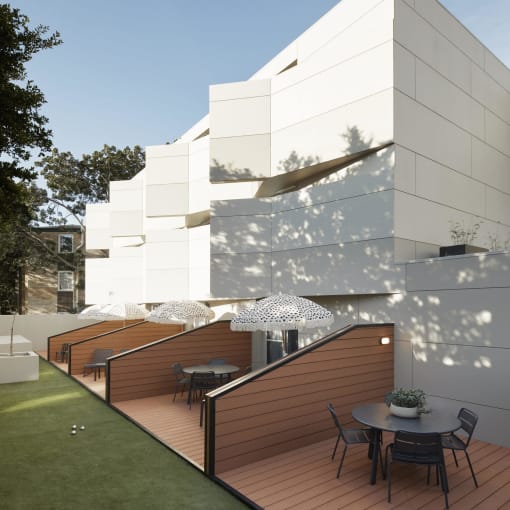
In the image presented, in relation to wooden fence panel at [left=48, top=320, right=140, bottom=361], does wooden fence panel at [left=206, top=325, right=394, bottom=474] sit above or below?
above

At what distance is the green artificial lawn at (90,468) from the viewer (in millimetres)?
5125

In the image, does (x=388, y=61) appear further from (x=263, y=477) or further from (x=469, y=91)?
(x=263, y=477)

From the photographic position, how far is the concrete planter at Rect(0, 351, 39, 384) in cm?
1278

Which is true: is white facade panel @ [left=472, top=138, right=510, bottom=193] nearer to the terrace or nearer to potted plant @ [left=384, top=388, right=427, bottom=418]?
the terrace

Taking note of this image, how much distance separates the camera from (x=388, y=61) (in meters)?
9.18

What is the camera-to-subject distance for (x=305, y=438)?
6.90 metres

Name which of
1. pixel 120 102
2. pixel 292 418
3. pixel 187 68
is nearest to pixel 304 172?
pixel 292 418

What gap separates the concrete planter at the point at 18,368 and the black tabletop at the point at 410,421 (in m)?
11.5

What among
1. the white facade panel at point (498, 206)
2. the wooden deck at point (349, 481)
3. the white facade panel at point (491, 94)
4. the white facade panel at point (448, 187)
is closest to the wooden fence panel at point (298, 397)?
the wooden deck at point (349, 481)

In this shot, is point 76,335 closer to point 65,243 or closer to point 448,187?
point 65,243

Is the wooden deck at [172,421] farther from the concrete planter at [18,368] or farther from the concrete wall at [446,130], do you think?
the concrete wall at [446,130]

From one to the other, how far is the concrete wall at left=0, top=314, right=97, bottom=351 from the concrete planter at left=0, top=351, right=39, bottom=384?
8.33 m

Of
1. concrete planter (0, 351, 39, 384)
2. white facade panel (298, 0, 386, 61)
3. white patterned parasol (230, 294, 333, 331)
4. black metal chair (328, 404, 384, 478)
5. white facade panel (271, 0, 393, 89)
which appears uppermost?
white facade panel (298, 0, 386, 61)

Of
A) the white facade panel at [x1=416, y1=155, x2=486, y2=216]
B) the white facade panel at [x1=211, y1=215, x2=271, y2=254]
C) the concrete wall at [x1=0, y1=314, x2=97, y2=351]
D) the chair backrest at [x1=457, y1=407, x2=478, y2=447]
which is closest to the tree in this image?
the white facade panel at [x1=211, y1=215, x2=271, y2=254]
